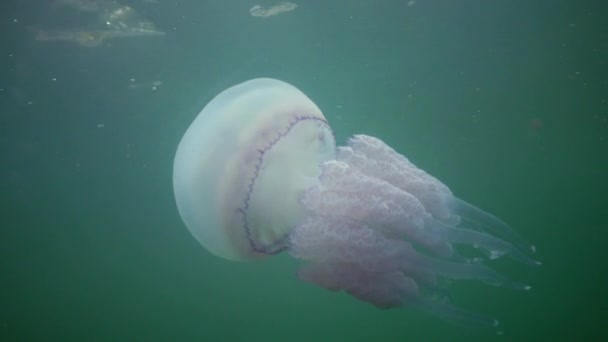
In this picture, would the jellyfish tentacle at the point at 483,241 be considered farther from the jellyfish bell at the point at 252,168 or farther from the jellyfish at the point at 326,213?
the jellyfish bell at the point at 252,168

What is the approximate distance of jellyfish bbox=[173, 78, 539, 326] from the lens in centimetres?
227

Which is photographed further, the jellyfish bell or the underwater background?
the underwater background

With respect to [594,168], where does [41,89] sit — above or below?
below

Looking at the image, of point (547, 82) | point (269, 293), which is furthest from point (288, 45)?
point (269, 293)

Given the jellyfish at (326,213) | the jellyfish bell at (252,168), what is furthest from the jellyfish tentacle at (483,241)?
the jellyfish bell at (252,168)

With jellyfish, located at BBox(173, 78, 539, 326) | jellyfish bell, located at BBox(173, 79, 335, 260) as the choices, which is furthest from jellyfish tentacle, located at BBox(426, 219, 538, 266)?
jellyfish bell, located at BBox(173, 79, 335, 260)

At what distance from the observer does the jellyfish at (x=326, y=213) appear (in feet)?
7.43

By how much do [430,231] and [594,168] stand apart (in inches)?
1185

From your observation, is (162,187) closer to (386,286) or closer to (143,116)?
(143,116)

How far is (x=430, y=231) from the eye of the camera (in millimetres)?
2383

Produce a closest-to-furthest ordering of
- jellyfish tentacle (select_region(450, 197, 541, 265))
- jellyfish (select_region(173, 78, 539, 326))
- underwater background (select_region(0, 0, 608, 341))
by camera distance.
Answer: jellyfish (select_region(173, 78, 539, 326)) < jellyfish tentacle (select_region(450, 197, 541, 265)) < underwater background (select_region(0, 0, 608, 341))

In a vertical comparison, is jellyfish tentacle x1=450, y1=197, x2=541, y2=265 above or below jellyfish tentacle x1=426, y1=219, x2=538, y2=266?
above

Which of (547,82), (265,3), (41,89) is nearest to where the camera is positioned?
(265,3)

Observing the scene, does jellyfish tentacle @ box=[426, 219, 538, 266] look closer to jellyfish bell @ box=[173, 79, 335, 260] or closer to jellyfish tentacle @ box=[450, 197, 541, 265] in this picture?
jellyfish tentacle @ box=[450, 197, 541, 265]
